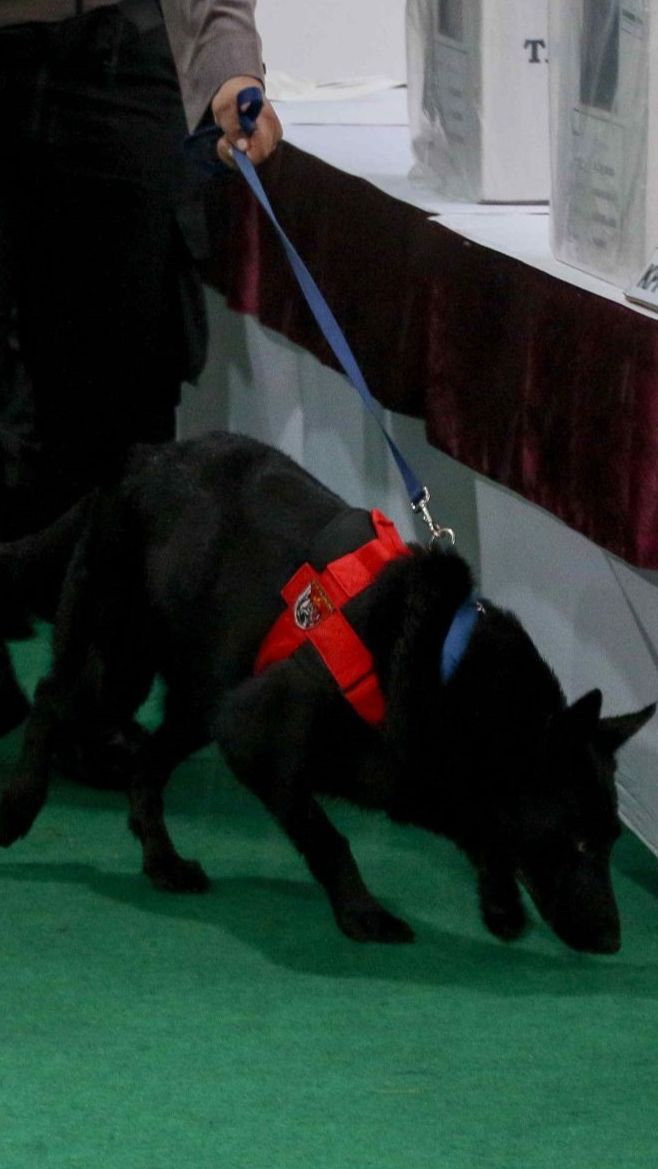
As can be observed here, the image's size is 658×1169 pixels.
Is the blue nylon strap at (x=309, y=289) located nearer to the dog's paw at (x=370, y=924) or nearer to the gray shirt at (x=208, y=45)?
the gray shirt at (x=208, y=45)

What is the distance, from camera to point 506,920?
84.8 inches

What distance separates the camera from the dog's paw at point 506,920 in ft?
7.03

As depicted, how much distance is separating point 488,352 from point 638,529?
49 cm

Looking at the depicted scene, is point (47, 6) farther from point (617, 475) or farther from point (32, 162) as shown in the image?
point (617, 475)

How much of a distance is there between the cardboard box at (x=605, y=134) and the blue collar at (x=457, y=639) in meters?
0.45

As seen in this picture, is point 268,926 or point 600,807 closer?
point 600,807

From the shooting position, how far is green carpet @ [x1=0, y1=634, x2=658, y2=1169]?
5.60 feet

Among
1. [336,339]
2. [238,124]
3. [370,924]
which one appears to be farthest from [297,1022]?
[238,124]

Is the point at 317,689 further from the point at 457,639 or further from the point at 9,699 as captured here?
the point at 9,699

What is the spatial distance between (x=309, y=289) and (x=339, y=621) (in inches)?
17.9

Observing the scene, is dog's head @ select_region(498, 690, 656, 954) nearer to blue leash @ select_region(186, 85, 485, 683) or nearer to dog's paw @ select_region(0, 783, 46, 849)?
blue leash @ select_region(186, 85, 485, 683)

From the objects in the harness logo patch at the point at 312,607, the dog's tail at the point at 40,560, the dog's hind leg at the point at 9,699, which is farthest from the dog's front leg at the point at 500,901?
the dog's hind leg at the point at 9,699

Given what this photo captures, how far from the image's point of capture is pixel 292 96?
4.29 m

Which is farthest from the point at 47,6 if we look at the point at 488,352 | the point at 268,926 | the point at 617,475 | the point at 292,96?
the point at 292,96
